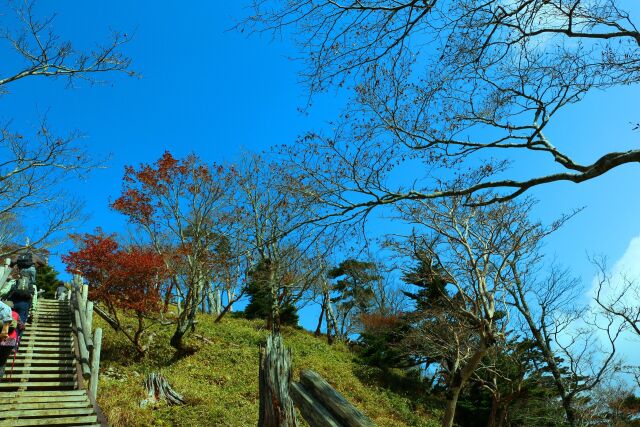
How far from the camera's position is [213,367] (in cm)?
1739

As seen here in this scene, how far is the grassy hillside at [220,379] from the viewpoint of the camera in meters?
11.6

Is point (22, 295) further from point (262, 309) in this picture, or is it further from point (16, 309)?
point (262, 309)

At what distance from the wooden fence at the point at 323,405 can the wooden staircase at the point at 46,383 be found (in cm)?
565

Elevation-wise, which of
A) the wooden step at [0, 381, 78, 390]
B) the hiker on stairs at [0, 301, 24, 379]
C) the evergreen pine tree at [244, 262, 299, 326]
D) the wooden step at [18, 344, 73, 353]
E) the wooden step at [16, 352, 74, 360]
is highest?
the evergreen pine tree at [244, 262, 299, 326]

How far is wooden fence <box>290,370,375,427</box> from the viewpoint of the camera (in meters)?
3.78

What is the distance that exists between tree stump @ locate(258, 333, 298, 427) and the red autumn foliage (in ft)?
42.9

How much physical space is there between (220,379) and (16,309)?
26.1ft

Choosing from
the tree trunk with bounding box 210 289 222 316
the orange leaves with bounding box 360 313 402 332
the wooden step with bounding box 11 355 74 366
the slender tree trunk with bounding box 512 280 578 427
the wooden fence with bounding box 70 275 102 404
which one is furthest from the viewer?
the tree trunk with bounding box 210 289 222 316

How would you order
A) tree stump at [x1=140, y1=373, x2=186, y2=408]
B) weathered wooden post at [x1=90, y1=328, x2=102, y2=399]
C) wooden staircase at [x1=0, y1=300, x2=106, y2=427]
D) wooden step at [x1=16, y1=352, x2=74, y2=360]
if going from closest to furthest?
wooden staircase at [x1=0, y1=300, x2=106, y2=427] → weathered wooden post at [x1=90, y1=328, x2=102, y2=399] → wooden step at [x1=16, y1=352, x2=74, y2=360] → tree stump at [x1=140, y1=373, x2=186, y2=408]

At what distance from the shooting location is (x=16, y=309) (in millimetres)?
10242

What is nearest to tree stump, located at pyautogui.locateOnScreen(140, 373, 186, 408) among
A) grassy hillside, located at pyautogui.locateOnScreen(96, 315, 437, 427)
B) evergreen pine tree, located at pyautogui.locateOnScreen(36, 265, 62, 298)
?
grassy hillside, located at pyautogui.locateOnScreen(96, 315, 437, 427)

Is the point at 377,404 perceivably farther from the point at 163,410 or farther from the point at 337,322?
the point at 337,322

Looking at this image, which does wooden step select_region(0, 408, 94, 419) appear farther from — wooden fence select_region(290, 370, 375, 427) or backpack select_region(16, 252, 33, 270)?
wooden fence select_region(290, 370, 375, 427)

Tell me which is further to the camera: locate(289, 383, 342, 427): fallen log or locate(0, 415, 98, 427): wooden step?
locate(0, 415, 98, 427): wooden step
